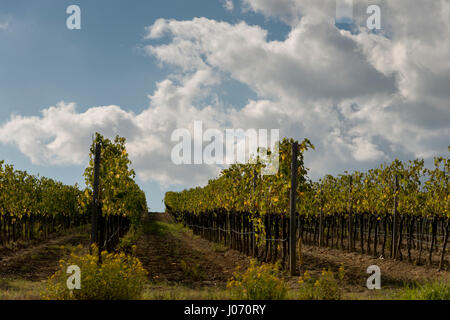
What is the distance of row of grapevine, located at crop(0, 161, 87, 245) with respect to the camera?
24605 millimetres

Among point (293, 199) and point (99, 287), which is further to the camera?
point (293, 199)

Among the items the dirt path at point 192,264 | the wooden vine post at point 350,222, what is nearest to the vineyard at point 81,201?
the dirt path at point 192,264

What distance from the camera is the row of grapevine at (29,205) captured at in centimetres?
2460

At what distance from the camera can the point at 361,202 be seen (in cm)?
2250

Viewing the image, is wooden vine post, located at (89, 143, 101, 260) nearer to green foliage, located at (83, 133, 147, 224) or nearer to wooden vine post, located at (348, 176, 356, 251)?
green foliage, located at (83, 133, 147, 224)

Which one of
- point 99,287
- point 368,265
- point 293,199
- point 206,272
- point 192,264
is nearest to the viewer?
point 99,287

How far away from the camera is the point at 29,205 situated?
2781 cm

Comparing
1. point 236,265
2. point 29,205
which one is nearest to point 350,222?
point 236,265

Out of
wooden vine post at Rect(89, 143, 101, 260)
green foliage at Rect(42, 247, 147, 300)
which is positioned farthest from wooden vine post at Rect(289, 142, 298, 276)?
green foliage at Rect(42, 247, 147, 300)

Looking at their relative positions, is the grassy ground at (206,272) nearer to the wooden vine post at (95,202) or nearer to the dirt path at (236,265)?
the dirt path at (236,265)

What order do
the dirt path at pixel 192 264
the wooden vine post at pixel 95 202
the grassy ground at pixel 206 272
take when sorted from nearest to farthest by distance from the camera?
the grassy ground at pixel 206 272 → the wooden vine post at pixel 95 202 → the dirt path at pixel 192 264

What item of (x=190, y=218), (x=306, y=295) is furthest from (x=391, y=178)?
(x=190, y=218)

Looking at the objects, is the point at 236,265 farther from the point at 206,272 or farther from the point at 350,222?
the point at 350,222
